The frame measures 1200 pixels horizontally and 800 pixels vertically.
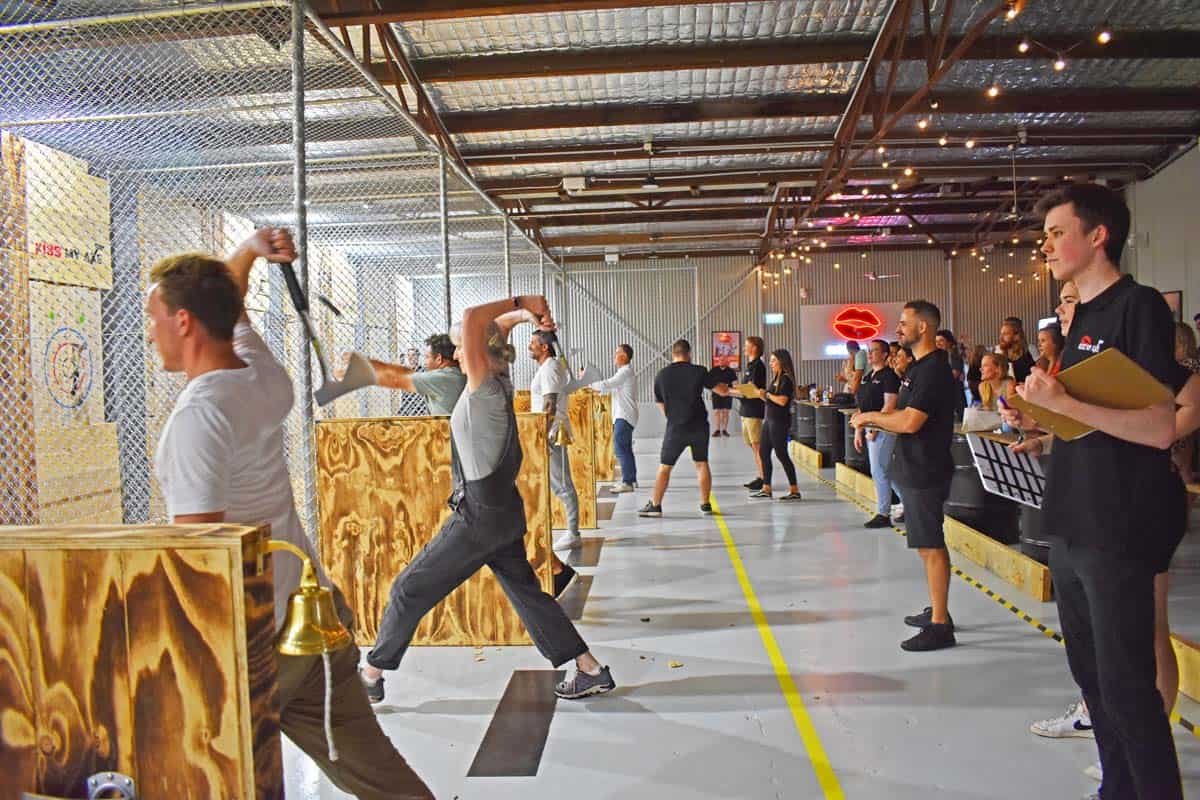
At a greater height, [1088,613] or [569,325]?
[569,325]

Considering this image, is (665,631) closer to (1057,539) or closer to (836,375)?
(1057,539)

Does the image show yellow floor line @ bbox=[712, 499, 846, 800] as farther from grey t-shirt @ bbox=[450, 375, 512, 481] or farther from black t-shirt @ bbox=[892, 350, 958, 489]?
grey t-shirt @ bbox=[450, 375, 512, 481]

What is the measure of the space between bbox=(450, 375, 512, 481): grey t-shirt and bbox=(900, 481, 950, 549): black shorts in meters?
2.26

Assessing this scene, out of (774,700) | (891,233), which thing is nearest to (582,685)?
(774,700)

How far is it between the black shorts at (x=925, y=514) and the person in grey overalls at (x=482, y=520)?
196 cm

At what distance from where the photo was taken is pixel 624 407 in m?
10.7

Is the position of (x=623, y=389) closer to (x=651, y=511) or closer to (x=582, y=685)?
(x=651, y=511)

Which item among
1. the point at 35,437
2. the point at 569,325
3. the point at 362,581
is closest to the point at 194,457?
the point at 362,581

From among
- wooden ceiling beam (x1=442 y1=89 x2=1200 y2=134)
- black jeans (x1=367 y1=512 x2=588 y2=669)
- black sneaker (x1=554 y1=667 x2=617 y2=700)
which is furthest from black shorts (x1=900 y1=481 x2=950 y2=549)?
wooden ceiling beam (x1=442 y1=89 x2=1200 y2=134)

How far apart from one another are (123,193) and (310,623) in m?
9.69

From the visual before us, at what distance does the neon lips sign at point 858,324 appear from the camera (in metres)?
21.8

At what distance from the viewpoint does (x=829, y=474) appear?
12461 mm

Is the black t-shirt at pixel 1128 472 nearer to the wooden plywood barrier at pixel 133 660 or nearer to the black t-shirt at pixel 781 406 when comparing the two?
the wooden plywood barrier at pixel 133 660

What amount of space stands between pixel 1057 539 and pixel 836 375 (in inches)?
785
